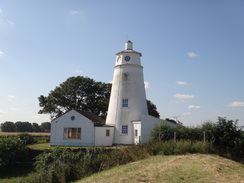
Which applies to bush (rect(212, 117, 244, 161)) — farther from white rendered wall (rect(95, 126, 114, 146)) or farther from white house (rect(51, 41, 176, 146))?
white rendered wall (rect(95, 126, 114, 146))

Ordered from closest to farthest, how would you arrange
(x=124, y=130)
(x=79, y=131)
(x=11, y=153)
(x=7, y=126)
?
1. (x=11, y=153)
2. (x=79, y=131)
3. (x=124, y=130)
4. (x=7, y=126)

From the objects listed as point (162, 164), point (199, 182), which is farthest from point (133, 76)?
point (199, 182)

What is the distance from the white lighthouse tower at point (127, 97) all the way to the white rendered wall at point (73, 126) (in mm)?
3030

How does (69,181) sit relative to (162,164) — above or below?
below

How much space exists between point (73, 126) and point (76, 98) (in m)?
15.6

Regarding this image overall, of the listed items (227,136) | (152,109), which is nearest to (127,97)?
(227,136)

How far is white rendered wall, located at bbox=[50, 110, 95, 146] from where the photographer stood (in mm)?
28922

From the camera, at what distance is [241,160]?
17.9m

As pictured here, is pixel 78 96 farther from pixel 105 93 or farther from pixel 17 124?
pixel 17 124

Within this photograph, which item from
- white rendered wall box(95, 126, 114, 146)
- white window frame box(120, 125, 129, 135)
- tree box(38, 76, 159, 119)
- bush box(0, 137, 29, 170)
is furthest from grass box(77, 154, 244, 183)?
tree box(38, 76, 159, 119)

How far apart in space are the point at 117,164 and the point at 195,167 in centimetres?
470

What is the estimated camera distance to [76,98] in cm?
4466

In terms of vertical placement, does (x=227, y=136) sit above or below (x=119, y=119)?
below

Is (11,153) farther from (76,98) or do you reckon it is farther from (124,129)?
(76,98)
